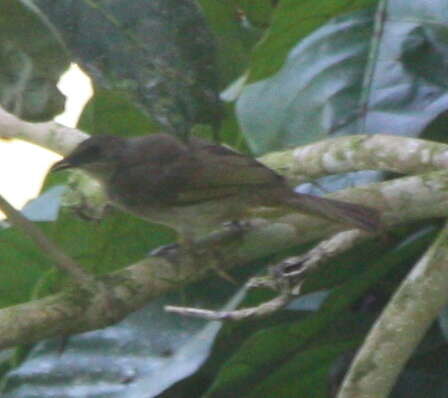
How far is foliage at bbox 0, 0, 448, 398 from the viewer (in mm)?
1891

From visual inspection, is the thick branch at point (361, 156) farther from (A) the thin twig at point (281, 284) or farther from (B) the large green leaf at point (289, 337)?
(A) the thin twig at point (281, 284)

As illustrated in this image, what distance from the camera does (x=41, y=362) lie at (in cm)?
198

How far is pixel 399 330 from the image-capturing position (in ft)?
4.97

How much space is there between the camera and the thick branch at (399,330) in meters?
1.48

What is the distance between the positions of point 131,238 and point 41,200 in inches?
10.8

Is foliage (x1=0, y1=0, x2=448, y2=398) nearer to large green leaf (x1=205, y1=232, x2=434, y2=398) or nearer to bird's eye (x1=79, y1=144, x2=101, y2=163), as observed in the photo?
large green leaf (x1=205, y1=232, x2=434, y2=398)

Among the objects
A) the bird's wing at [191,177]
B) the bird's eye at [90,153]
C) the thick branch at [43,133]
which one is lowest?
the bird's wing at [191,177]

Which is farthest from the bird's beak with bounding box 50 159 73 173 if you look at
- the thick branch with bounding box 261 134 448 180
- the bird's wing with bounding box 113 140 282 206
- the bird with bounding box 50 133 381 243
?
the thick branch with bounding box 261 134 448 180

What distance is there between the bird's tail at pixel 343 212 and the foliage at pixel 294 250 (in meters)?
0.13

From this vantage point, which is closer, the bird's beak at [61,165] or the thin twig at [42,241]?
the thin twig at [42,241]

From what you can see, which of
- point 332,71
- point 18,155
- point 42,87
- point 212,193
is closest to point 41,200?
point 212,193

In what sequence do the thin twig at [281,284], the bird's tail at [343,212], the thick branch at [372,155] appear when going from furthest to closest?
the thick branch at [372,155]
the bird's tail at [343,212]
the thin twig at [281,284]

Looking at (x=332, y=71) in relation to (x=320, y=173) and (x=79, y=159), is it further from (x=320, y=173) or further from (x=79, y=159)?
(x=79, y=159)

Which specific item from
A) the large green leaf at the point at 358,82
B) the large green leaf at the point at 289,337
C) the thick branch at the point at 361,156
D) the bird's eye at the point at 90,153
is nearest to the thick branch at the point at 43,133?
the bird's eye at the point at 90,153
